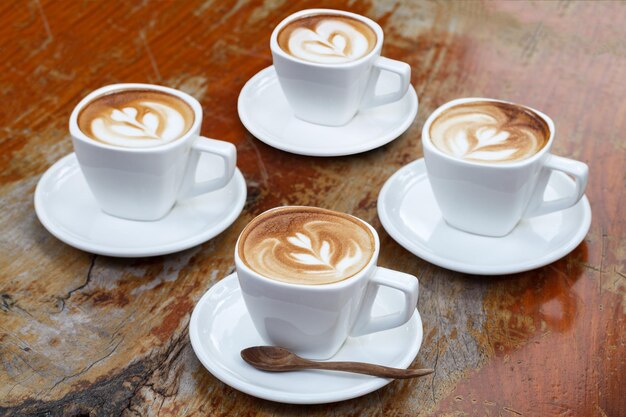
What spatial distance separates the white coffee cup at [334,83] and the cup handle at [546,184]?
1.08 ft

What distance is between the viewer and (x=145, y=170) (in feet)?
4.33

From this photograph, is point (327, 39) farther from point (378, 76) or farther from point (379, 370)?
point (379, 370)

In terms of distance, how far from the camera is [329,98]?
154 centimetres

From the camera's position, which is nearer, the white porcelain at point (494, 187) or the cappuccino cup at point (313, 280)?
the cappuccino cup at point (313, 280)

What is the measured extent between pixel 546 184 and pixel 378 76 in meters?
0.38

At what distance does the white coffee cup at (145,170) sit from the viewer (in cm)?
131

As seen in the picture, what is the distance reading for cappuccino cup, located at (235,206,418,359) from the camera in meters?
1.06

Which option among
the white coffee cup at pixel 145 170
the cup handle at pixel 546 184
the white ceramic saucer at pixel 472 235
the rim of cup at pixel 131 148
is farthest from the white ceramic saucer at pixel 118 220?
the cup handle at pixel 546 184

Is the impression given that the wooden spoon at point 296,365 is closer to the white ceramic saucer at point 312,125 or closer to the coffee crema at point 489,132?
the coffee crema at point 489,132

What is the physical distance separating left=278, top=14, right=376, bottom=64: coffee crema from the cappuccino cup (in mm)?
449

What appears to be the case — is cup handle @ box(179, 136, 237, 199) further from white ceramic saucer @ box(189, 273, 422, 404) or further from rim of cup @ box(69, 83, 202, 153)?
white ceramic saucer @ box(189, 273, 422, 404)

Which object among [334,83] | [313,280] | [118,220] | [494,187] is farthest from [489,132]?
[118,220]

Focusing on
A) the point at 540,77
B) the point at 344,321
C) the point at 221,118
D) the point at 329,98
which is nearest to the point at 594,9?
the point at 540,77

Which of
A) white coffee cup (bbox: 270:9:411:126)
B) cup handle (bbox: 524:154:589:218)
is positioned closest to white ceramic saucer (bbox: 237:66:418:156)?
white coffee cup (bbox: 270:9:411:126)
